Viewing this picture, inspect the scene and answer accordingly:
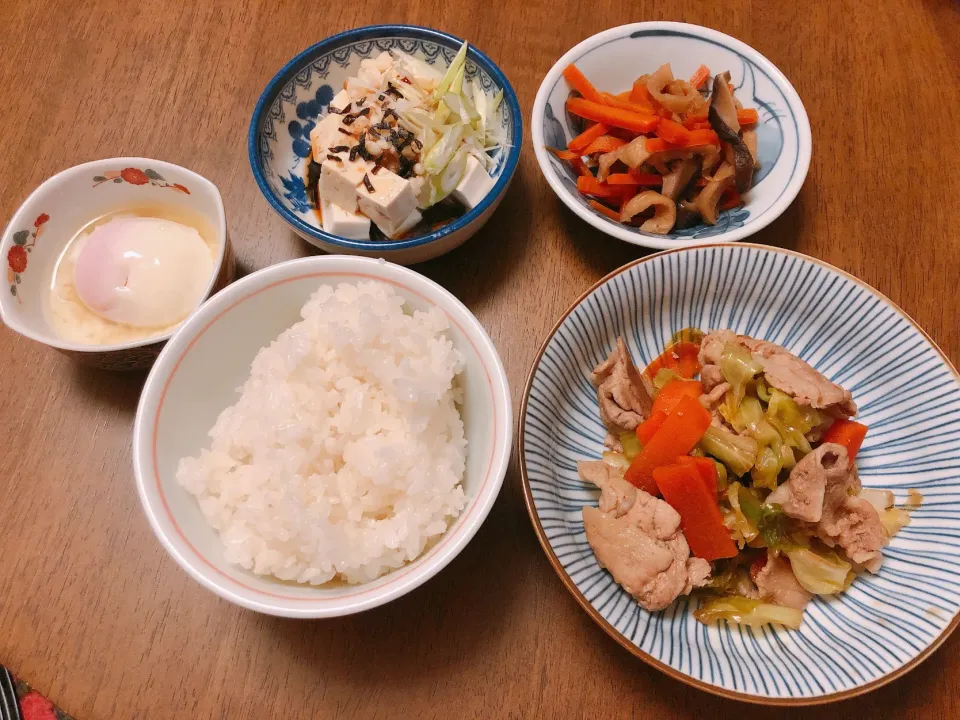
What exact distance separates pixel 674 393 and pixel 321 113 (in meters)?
1.42

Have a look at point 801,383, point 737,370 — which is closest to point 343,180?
point 737,370

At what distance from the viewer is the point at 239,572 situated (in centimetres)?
122

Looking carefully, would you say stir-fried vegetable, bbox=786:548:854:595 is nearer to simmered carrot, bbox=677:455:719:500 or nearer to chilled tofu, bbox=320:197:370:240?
simmered carrot, bbox=677:455:719:500

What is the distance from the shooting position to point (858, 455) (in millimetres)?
1655

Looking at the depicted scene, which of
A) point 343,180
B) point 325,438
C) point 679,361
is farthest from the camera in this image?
point 679,361

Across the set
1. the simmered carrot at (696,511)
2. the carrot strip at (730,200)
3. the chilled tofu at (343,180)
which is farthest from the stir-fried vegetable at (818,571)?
the chilled tofu at (343,180)

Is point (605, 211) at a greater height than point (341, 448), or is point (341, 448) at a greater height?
point (605, 211)

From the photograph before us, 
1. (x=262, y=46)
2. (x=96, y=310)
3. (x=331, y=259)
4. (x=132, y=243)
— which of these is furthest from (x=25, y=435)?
(x=262, y=46)

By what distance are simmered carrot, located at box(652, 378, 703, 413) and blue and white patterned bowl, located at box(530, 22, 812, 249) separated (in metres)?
0.39

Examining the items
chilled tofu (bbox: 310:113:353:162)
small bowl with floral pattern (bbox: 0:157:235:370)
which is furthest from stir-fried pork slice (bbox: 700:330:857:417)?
small bowl with floral pattern (bbox: 0:157:235:370)

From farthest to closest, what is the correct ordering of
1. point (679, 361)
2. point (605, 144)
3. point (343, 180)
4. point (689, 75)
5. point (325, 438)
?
1. point (689, 75)
2. point (605, 144)
3. point (679, 361)
4. point (343, 180)
5. point (325, 438)

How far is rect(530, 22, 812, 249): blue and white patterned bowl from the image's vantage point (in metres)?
1.75

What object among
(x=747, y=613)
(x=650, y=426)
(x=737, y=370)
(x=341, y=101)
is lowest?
(x=747, y=613)

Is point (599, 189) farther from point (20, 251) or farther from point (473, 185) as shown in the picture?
point (20, 251)
